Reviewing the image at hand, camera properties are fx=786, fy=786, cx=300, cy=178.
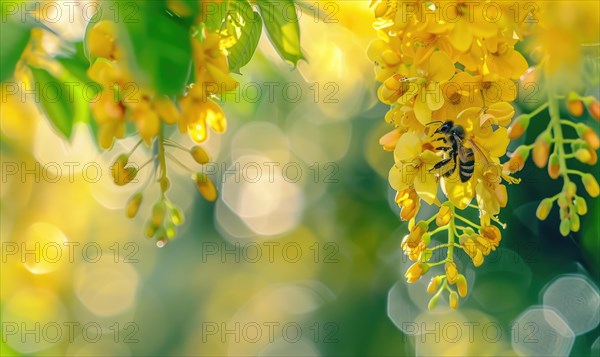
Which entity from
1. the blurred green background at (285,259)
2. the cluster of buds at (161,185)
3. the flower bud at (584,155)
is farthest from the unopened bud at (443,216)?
the blurred green background at (285,259)

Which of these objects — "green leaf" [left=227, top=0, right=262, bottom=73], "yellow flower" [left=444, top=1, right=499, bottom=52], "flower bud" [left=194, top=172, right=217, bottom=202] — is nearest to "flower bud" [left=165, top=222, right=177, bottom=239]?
"flower bud" [left=194, top=172, right=217, bottom=202]

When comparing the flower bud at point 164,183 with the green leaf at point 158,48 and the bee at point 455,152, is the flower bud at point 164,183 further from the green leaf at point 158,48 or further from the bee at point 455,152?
the bee at point 455,152

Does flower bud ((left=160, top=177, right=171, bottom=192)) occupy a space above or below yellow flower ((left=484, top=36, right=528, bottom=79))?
below

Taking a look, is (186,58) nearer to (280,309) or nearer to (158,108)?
(158,108)

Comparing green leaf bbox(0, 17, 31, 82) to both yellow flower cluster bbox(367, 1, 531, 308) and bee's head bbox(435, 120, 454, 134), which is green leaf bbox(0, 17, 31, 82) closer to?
yellow flower cluster bbox(367, 1, 531, 308)

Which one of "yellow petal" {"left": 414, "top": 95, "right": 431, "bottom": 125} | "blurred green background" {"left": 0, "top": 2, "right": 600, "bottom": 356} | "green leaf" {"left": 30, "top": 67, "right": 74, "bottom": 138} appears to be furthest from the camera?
"blurred green background" {"left": 0, "top": 2, "right": 600, "bottom": 356}

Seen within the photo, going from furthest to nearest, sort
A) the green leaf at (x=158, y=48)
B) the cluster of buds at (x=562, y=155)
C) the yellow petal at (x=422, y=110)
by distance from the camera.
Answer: the cluster of buds at (x=562, y=155) → the yellow petal at (x=422, y=110) → the green leaf at (x=158, y=48)
